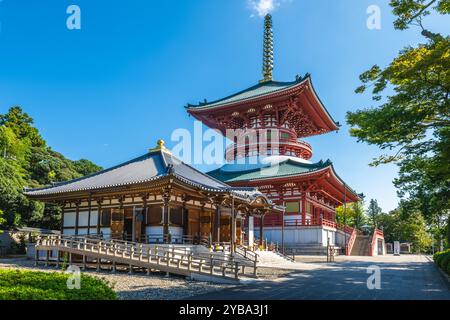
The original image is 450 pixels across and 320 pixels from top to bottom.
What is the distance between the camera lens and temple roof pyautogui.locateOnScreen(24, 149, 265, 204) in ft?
78.8

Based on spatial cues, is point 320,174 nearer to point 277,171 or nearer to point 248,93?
point 277,171

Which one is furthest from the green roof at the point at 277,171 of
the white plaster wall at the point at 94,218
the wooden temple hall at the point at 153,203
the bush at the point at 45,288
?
the bush at the point at 45,288

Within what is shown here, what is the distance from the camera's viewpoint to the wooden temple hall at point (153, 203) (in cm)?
2320

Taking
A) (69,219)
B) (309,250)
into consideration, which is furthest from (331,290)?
(309,250)

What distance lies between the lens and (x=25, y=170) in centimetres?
5634

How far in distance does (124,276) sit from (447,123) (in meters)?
16.0

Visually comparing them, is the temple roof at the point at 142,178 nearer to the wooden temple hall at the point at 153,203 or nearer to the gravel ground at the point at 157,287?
the wooden temple hall at the point at 153,203

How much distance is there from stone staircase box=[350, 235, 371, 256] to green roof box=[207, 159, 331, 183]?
10.9m

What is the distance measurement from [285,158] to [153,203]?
73.4 feet

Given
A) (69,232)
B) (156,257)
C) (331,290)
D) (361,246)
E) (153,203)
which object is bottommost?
(361,246)

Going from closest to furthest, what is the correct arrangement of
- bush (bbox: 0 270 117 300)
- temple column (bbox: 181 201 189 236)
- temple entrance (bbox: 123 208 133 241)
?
bush (bbox: 0 270 117 300)
temple column (bbox: 181 201 189 236)
temple entrance (bbox: 123 208 133 241)

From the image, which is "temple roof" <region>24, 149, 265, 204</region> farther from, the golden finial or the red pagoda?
the red pagoda

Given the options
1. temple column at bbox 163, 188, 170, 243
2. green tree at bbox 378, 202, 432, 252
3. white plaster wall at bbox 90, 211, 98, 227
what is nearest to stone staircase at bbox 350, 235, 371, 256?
temple column at bbox 163, 188, 170, 243
